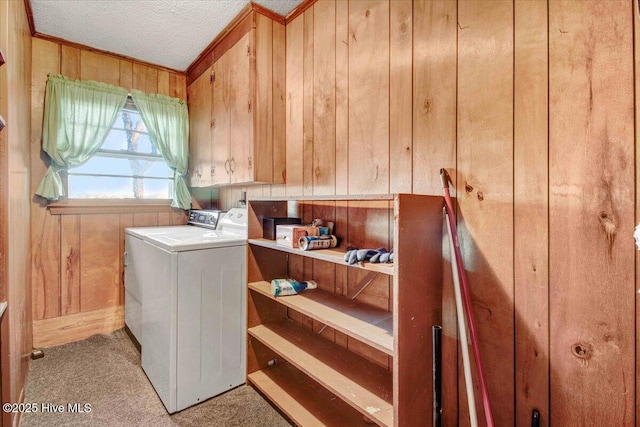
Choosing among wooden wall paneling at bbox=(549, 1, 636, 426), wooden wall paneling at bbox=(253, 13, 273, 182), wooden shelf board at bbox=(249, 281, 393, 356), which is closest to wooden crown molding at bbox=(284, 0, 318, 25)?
wooden wall paneling at bbox=(253, 13, 273, 182)

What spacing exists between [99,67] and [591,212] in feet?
11.1

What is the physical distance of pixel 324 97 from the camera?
1.78 metres

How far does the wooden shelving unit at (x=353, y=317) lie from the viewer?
1.08m

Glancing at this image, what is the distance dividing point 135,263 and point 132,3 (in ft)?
5.70

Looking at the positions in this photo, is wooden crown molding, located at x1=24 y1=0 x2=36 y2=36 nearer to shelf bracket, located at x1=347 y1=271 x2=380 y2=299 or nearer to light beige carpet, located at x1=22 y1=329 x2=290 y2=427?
light beige carpet, located at x1=22 y1=329 x2=290 y2=427

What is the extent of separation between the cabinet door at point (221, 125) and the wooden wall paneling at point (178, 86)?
742 mm

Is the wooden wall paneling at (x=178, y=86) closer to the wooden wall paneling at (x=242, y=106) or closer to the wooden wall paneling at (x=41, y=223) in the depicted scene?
the wooden wall paneling at (x=41, y=223)

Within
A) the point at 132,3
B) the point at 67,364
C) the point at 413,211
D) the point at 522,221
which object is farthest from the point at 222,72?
the point at 67,364

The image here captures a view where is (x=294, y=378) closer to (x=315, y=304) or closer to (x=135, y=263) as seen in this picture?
(x=315, y=304)

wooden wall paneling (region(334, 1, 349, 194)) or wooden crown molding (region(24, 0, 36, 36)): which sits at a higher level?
wooden crown molding (region(24, 0, 36, 36))

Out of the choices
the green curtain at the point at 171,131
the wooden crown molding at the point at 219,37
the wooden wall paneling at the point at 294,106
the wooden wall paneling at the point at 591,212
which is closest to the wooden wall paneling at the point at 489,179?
the wooden wall paneling at the point at 591,212

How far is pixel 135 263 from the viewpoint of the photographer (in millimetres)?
2201

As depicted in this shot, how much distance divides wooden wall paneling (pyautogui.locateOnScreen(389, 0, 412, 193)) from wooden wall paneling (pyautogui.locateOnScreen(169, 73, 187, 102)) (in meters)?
2.30

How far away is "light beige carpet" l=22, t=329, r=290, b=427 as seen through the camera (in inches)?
60.7
